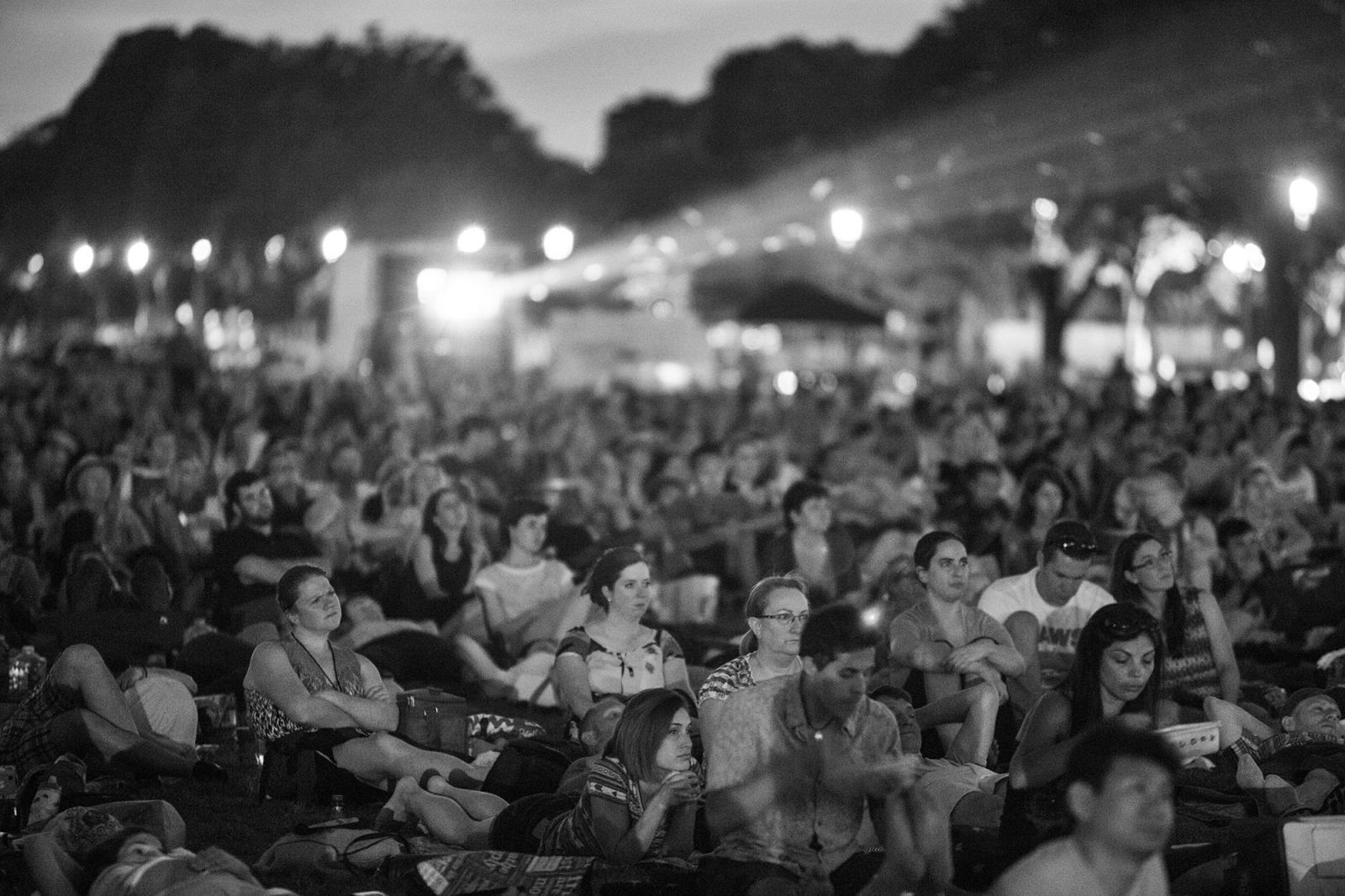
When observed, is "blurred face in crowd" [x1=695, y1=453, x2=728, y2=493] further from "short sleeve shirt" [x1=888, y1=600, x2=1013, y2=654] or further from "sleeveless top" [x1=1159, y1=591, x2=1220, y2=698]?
"short sleeve shirt" [x1=888, y1=600, x2=1013, y2=654]

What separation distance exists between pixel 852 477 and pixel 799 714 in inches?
357

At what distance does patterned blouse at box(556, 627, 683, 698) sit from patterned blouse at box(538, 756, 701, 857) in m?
1.60

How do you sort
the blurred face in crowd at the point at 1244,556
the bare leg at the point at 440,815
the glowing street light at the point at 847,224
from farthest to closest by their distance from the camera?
the glowing street light at the point at 847,224 < the blurred face in crowd at the point at 1244,556 < the bare leg at the point at 440,815

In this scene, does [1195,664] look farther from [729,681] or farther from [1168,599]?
[729,681]

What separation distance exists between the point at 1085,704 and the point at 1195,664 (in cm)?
196

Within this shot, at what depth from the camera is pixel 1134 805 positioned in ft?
13.6

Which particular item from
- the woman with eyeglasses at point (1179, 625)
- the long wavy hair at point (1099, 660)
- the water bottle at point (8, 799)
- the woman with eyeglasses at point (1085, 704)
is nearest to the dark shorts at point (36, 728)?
the water bottle at point (8, 799)

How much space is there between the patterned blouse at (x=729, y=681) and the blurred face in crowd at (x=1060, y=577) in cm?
248

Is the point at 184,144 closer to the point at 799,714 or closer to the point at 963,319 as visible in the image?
the point at 963,319

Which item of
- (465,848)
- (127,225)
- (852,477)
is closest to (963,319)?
(127,225)

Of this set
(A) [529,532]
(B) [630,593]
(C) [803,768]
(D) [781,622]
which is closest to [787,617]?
(D) [781,622]

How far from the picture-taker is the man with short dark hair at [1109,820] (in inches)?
164

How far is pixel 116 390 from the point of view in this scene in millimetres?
20797

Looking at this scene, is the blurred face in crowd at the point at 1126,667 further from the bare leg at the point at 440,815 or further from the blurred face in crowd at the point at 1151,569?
the bare leg at the point at 440,815
